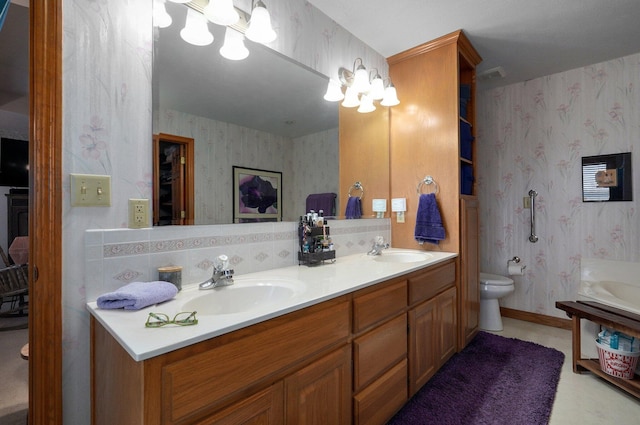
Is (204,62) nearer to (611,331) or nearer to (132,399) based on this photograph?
(132,399)

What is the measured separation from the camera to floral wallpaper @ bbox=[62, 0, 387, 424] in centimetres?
99

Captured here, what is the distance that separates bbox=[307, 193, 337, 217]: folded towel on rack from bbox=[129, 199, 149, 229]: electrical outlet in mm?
896

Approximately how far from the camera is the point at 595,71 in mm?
2590

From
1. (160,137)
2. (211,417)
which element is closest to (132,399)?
(211,417)

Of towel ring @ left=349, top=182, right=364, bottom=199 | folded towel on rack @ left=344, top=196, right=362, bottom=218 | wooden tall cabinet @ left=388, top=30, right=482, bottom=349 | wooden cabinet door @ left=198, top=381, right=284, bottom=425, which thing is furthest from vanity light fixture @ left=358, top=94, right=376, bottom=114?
wooden cabinet door @ left=198, top=381, right=284, bottom=425

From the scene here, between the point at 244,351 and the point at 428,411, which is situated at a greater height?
the point at 244,351

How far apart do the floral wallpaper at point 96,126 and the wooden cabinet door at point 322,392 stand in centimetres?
70

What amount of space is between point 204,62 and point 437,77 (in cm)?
169

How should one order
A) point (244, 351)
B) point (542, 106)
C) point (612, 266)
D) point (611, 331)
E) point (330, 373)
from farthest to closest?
1. point (542, 106)
2. point (612, 266)
3. point (611, 331)
4. point (330, 373)
5. point (244, 351)

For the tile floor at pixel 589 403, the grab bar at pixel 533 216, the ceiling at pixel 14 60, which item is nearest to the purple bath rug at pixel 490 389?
the tile floor at pixel 589 403

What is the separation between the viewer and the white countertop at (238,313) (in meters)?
0.71

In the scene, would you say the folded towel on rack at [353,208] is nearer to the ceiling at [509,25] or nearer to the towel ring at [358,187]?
the towel ring at [358,187]

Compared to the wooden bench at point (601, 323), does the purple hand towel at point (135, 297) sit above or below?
above

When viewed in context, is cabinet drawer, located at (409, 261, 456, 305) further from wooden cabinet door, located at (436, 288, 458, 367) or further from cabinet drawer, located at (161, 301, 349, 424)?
cabinet drawer, located at (161, 301, 349, 424)
